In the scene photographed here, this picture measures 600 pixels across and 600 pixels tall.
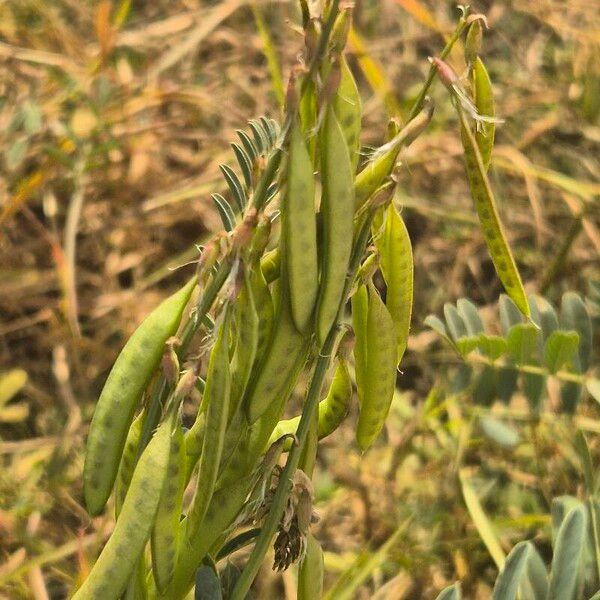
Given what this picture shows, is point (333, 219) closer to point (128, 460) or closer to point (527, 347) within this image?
point (128, 460)

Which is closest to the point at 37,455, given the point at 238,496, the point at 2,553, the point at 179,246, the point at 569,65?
the point at 2,553

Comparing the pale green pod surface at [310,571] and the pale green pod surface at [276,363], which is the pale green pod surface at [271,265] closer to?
the pale green pod surface at [276,363]

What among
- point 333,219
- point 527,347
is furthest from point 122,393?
point 527,347

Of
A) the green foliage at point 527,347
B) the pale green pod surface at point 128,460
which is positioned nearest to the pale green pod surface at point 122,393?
the pale green pod surface at point 128,460

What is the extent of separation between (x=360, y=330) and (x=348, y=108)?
0.14m

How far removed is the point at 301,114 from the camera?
506mm

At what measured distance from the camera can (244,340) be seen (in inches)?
20.3

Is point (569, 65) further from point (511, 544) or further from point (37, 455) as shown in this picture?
point (37, 455)

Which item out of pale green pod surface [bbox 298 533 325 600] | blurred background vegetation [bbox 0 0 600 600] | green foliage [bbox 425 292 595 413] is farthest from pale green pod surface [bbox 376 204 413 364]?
blurred background vegetation [bbox 0 0 600 600]

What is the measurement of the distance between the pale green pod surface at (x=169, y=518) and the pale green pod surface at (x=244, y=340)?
0.04 metres

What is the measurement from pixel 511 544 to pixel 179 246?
2.52ft

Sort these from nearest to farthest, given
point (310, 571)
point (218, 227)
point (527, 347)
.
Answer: point (310, 571) < point (527, 347) < point (218, 227)

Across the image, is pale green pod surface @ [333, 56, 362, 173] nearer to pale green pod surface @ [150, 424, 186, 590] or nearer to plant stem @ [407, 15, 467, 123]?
plant stem @ [407, 15, 467, 123]

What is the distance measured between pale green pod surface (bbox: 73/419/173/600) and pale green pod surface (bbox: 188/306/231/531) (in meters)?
0.02
